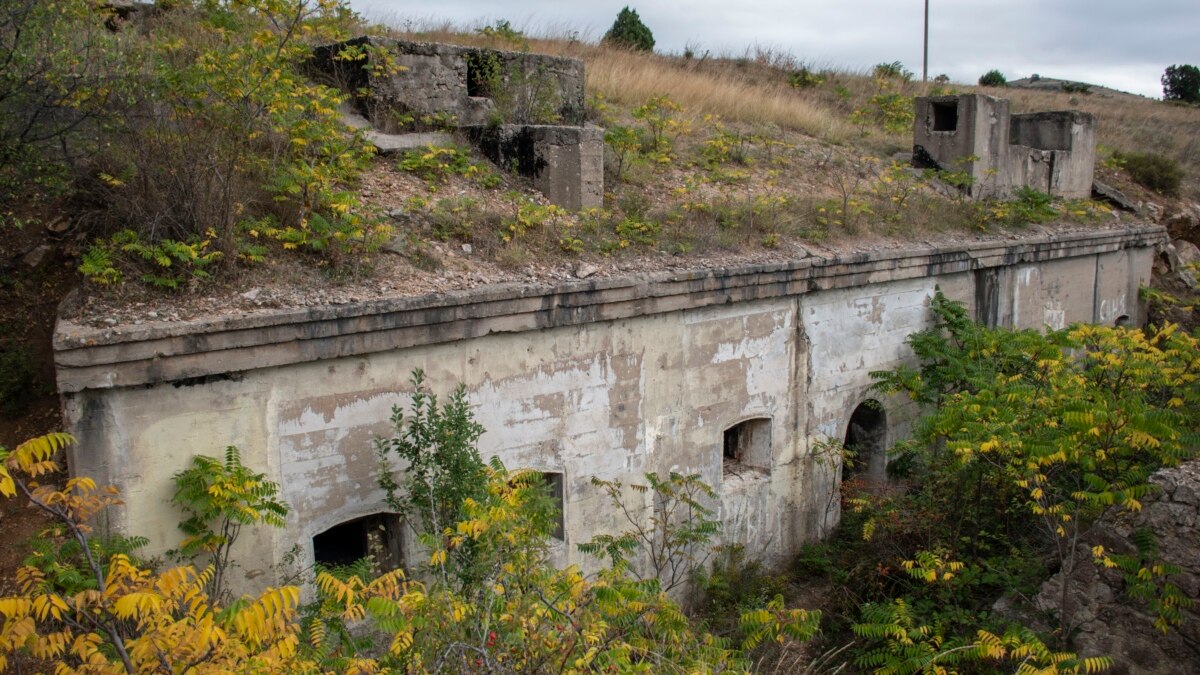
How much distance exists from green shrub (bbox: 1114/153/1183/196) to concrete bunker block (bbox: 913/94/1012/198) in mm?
5245

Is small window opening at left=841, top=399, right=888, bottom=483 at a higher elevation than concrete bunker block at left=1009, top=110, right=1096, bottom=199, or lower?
lower

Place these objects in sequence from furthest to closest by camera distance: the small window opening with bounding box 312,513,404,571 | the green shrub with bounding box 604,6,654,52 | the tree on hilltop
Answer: the tree on hilltop
the green shrub with bounding box 604,6,654,52
the small window opening with bounding box 312,513,404,571

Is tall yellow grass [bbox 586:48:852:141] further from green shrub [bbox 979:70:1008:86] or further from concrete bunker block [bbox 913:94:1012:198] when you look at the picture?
green shrub [bbox 979:70:1008:86]

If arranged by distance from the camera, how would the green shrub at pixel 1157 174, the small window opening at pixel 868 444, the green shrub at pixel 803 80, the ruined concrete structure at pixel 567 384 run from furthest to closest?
the green shrub at pixel 803 80, the green shrub at pixel 1157 174, the small window opening at pixel 868 444, the ruined concrete structure at pixel 567 384

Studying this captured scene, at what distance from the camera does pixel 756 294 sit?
26.8 feet

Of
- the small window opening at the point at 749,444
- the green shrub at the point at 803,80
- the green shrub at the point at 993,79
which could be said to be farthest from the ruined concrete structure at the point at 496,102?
the green shrub at the point at 993,79

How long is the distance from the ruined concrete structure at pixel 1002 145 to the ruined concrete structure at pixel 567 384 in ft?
6.83

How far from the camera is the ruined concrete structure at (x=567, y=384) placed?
518cm

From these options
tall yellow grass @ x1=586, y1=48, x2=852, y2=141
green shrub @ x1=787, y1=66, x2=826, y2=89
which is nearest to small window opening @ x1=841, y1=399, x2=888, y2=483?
tall yellow grass @ x1=586, y1=48, x2=852, y2=141

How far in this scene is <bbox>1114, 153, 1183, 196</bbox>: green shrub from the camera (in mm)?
16141

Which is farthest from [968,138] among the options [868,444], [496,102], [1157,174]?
[496,102]

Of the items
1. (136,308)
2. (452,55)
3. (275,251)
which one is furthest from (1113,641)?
(452,55)

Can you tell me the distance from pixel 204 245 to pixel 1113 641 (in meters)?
7.00

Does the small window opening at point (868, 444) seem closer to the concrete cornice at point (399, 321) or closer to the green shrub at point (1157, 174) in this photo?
the concrete cornice at point (399, 321)
